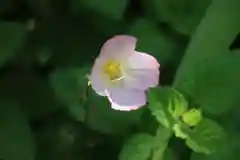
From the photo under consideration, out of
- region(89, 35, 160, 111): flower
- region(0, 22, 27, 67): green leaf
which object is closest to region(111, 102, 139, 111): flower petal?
region(89, 35, 160, 111): flower

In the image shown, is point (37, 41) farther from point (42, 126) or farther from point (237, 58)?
point (237, 58)

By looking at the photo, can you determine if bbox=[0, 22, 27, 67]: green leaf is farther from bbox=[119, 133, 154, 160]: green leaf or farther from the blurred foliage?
bbox=[119, 133, 154, 160]: green leaf

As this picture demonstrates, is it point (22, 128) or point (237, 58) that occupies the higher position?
point (237, 58)

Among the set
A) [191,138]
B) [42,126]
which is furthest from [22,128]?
[191,138]

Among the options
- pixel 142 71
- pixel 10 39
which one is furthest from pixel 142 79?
pixel 10 39

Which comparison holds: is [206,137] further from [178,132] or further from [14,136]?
[14,136]

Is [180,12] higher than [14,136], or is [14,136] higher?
[180,12]
